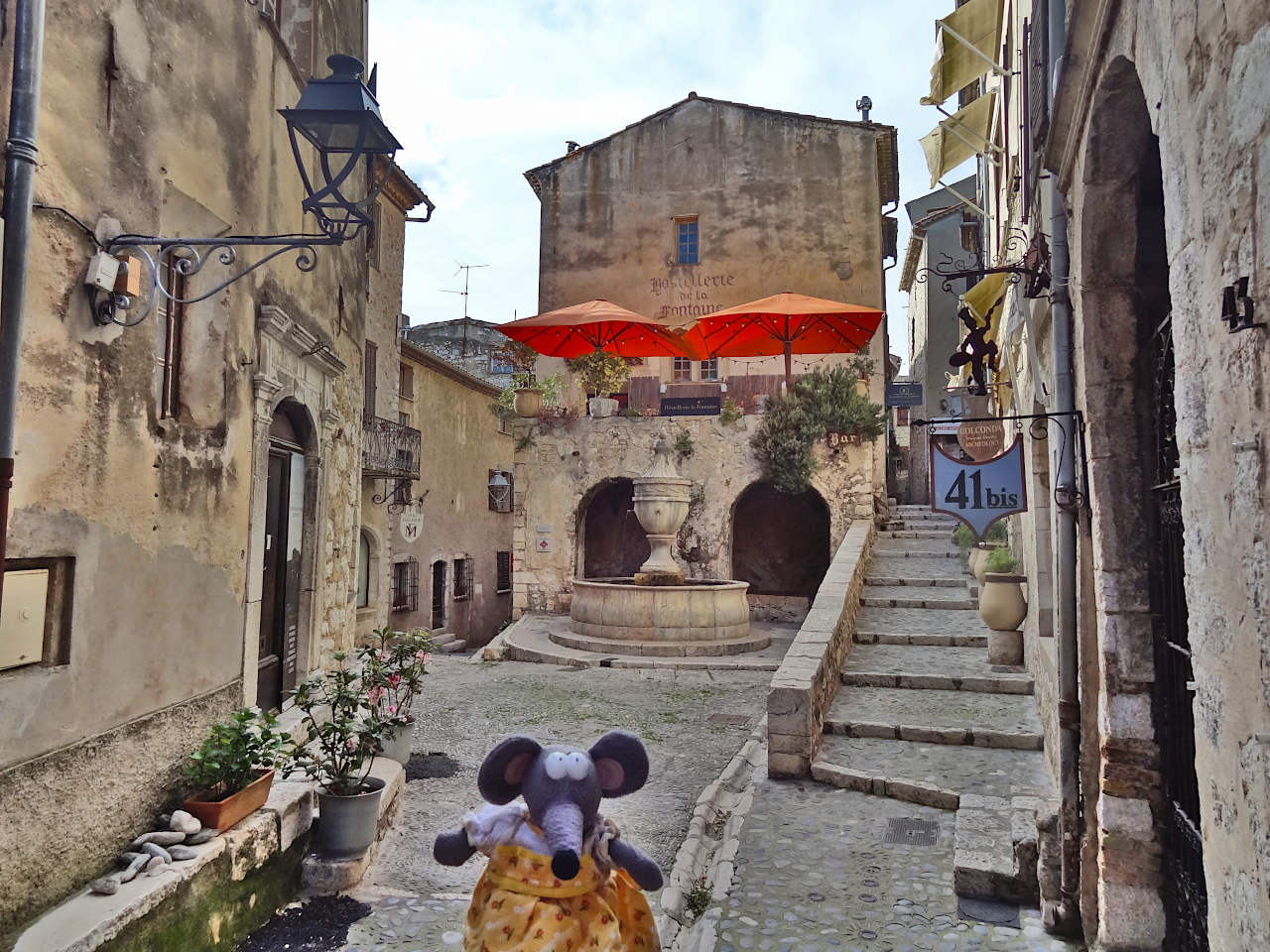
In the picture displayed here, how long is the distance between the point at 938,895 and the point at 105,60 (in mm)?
5640

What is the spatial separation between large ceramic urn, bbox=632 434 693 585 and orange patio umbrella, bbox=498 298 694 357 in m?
3.47

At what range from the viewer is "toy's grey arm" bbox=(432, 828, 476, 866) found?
291cm

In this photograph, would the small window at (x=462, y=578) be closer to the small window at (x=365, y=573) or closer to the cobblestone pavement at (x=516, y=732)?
the small window at (x=365, y=573)

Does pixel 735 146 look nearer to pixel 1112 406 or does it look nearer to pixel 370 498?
pixel 370 498

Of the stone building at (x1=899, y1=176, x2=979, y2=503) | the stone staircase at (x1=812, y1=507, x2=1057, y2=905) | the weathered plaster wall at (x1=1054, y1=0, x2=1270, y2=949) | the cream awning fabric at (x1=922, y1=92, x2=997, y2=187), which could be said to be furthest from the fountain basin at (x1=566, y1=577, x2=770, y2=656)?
the stone building at (x1=899, y1=176, x2=979, y2=503)

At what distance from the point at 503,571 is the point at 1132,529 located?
23.3 metres

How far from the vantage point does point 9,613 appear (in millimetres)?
3279

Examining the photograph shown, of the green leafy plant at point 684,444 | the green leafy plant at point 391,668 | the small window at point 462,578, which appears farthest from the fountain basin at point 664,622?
the small window at point 462,578

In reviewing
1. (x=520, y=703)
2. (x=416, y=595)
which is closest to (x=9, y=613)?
(x=520, y=703)

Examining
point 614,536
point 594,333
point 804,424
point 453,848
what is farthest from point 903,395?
point 453,848

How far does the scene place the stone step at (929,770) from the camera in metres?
A: 5.90

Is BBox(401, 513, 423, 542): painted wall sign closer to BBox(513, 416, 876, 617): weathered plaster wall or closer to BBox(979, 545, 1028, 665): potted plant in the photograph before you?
BBox(513, 416, 876, 617): weathered plaster wall

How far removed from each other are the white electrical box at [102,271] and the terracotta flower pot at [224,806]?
2392mm

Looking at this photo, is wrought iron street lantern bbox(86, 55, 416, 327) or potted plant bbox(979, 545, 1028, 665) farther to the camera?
potted plant bbox(979, 545, 1028, 665)
